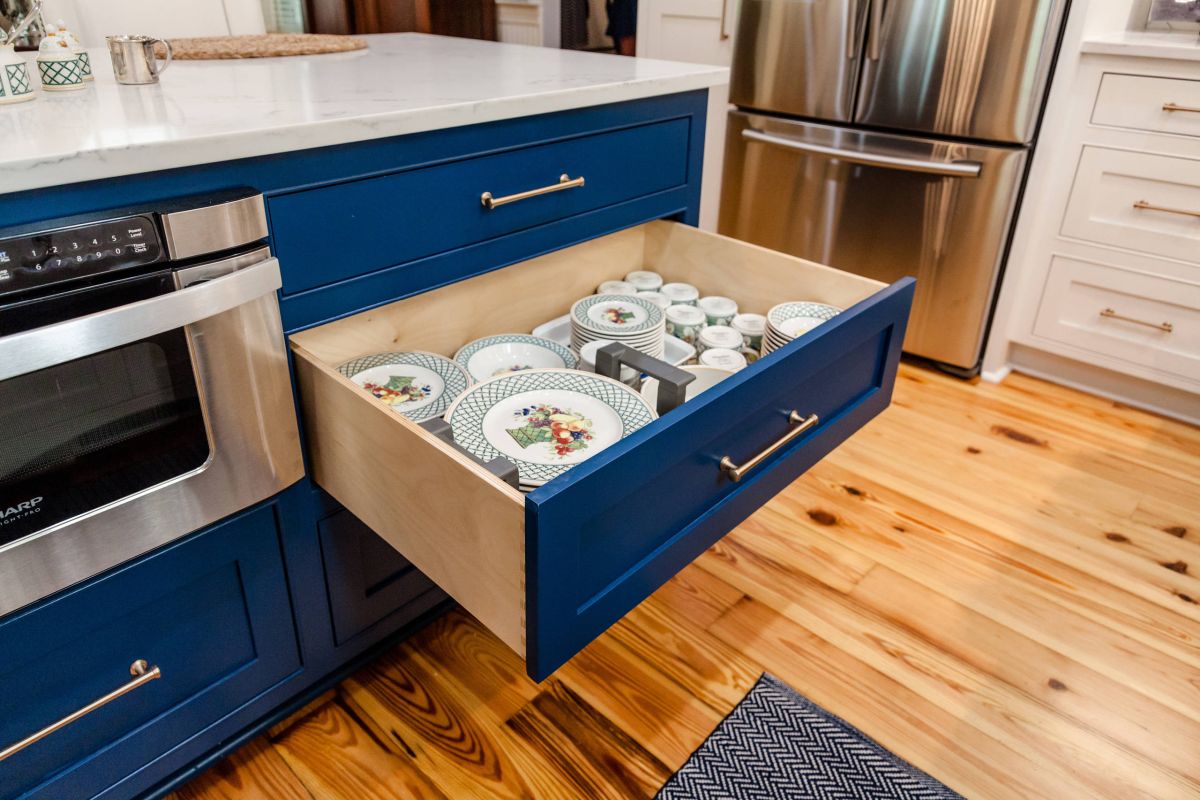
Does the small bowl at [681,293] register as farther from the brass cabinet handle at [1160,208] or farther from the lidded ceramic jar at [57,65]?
the brass cabinet handle at [1160,208]

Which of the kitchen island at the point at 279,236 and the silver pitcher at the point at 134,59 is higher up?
the silver pitcher at the point at 134,59

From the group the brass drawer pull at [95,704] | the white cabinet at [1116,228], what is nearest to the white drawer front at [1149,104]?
the white cabinet at [1116,228]

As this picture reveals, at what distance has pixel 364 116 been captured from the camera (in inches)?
36.5

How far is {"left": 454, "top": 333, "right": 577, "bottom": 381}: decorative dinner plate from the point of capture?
1.24 meters

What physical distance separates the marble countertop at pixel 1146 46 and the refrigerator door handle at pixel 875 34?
1.48 ft

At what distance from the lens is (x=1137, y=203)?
1938 mm

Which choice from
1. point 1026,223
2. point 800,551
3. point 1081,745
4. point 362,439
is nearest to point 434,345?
point 362,439

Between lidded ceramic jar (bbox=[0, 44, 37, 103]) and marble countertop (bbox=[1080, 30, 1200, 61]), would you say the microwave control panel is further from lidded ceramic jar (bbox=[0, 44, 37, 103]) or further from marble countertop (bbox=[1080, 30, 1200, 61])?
marble countertop (bbox=[1080, 30, 1200, 61])

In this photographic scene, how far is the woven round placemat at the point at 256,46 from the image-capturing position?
1.31 m

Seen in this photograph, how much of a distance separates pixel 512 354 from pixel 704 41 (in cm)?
185

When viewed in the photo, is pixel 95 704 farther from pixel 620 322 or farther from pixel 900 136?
pixel 900 136

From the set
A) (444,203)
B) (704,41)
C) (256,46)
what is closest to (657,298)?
(444,203)

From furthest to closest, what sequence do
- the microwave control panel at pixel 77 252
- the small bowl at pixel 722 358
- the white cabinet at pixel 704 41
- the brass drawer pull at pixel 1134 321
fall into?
1. the white cabinet at pixel 704 41
2. the brass drawer pull at pixel 1134 321
3. the small bowl at pixel 722 358
4. the microwave control panel at pixel 77 252

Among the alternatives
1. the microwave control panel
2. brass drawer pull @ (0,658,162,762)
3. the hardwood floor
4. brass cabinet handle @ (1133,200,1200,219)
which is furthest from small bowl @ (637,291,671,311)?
brass cabinet handle @ (1133,200,1200,219)
